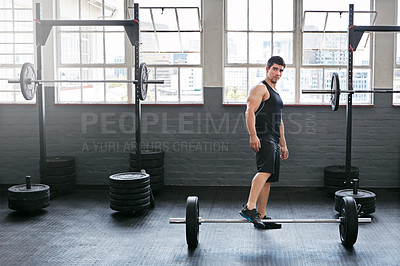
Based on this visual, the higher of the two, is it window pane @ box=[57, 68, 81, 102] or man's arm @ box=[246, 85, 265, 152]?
window pane @ box=[57, 68, 81, 102]

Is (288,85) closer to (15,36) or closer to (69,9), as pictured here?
(69,9)

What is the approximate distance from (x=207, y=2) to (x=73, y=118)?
6.92 ft

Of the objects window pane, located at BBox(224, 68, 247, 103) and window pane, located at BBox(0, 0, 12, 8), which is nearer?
window pane, located at BBox(224, 68, 247, 103)

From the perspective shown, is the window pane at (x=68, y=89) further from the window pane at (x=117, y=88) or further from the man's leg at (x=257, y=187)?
the man's leg at (x=257, y=187)

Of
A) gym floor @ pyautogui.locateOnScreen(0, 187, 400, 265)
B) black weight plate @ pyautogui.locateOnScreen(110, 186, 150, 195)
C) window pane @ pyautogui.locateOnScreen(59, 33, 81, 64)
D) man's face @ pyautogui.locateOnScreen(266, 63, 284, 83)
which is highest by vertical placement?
window pane @ pyautogui.locateOnScreen(59, 33, 81, 64)

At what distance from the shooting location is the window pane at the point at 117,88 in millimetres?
5727

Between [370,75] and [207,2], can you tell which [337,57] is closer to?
[370,75]

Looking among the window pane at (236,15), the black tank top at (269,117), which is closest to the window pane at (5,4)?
the window pane at (236,15)

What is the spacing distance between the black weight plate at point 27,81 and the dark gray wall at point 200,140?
869 millimetres

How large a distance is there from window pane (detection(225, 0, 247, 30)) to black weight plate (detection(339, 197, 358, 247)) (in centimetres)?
275

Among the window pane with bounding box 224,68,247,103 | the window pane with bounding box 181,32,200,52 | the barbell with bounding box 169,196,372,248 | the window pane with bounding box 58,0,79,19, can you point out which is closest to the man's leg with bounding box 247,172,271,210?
the barbell with bounding box 169,196,372,248

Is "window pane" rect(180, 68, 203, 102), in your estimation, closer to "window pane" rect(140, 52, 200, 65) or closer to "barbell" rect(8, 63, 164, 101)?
"window pane" rect(140, 52, 200, 65)

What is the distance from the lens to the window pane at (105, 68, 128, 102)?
5.73 metres

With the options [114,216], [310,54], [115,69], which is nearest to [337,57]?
[310,54]
